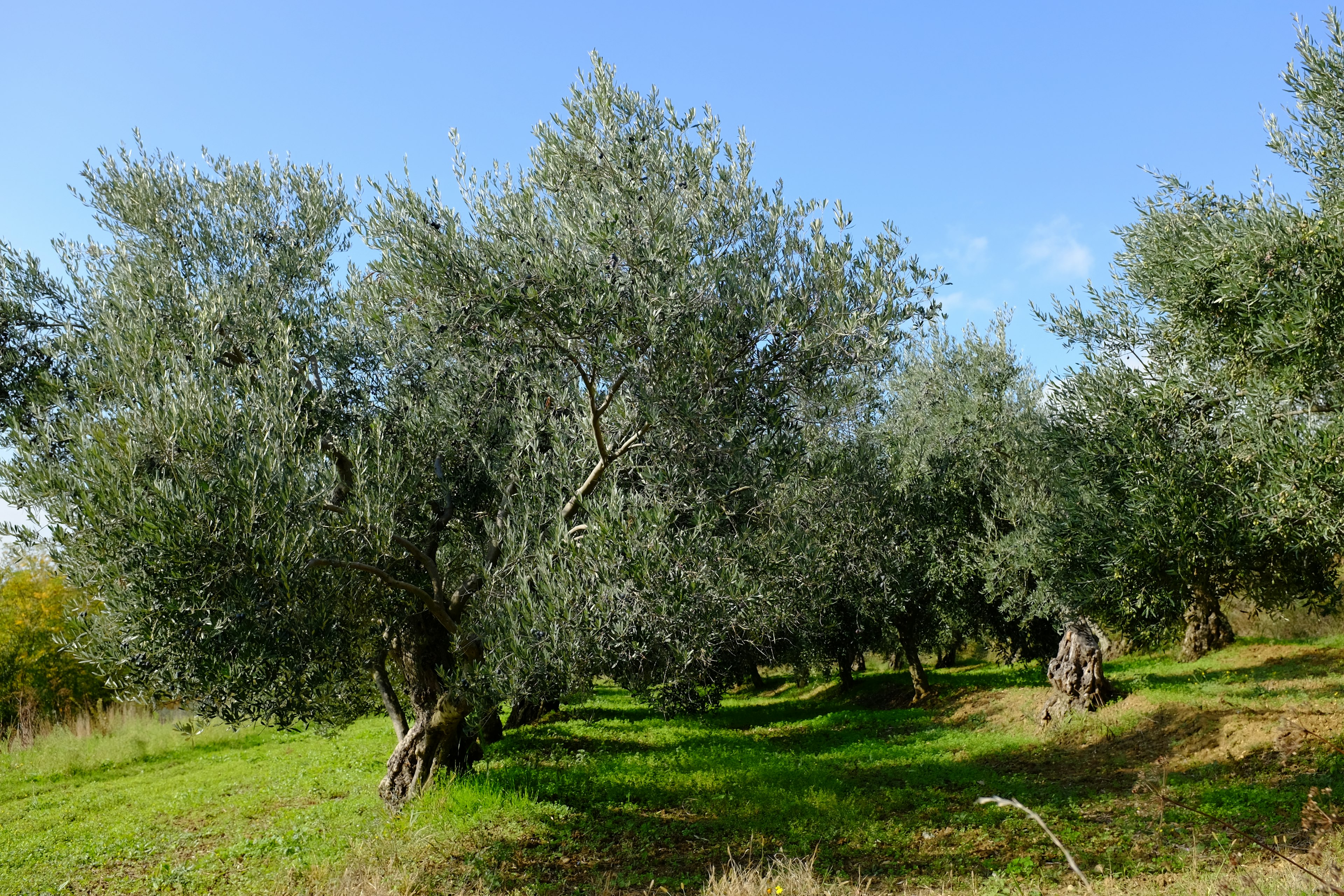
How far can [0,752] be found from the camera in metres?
21.2

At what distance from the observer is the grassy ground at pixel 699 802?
10383 mm

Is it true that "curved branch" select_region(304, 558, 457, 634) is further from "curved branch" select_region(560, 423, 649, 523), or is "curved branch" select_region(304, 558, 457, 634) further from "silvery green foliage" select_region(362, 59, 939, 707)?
"curved branch" select_region(560, 423, 649, 523)

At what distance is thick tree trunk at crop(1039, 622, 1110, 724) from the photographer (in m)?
19.8

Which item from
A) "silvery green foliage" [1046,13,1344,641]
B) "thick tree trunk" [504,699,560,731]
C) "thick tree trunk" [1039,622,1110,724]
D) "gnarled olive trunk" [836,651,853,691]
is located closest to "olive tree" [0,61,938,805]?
"silvery green foliage" [1046,13,1344,641]

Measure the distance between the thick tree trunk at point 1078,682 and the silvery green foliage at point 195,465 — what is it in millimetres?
17348

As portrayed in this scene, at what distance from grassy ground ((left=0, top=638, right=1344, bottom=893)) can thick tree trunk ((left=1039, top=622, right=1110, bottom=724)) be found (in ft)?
2.64

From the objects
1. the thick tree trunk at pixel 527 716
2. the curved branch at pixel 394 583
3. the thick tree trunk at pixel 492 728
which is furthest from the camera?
the thick tree trunk at pixel 527 716

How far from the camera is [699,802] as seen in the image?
1399 centimetres

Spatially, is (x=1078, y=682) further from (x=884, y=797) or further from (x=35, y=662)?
(x=35, y=662)

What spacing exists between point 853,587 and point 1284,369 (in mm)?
12970

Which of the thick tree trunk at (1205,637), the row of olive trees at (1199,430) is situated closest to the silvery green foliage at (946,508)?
the row of olive trees at (1199,430)

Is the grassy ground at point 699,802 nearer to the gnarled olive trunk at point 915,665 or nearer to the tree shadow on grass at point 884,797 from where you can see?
the tree shadow on grass at point 884,797

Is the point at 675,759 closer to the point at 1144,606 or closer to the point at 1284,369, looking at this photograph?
the point at 1144,606

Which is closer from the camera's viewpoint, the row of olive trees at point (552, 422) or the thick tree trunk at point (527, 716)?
the row of olive trees at point (552, 422)
